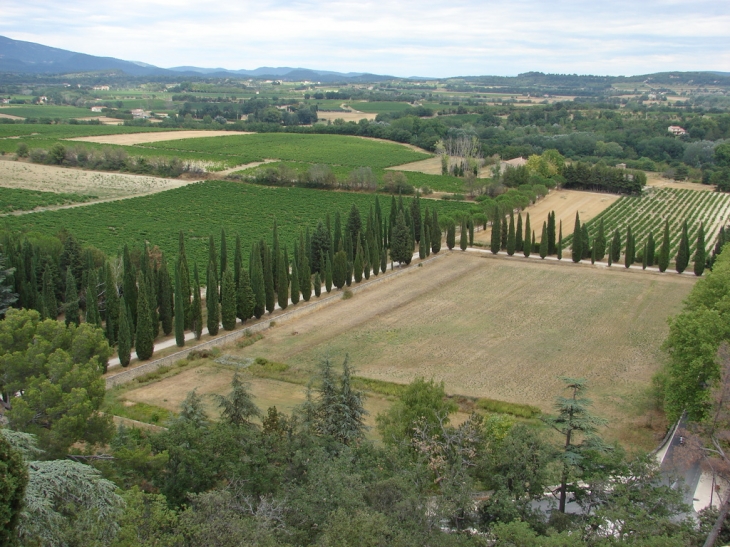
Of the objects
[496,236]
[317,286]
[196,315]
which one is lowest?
[317,286]

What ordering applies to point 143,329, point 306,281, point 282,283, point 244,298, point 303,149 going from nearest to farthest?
point 143,329
point 244,298
point 282,283
point 306,281
point 303,149

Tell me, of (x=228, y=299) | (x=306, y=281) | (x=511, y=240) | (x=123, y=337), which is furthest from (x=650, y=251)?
(x=123, y=337)

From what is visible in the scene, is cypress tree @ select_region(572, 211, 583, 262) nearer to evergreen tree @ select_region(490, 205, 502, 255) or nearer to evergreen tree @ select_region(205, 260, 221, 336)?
evergreen tree @ select_region(490, 205, 502, 255)

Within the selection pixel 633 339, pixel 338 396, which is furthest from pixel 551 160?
pixel 338 396

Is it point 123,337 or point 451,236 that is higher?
point 451,236

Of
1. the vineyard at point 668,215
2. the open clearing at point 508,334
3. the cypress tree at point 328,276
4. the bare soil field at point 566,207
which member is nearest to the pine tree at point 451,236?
the bare soil field at point 566,207

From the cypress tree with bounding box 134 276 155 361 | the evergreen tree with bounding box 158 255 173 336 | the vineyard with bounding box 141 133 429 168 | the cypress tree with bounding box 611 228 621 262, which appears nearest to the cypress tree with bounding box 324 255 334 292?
the evergreen tree with bounding box 158 255 173 336

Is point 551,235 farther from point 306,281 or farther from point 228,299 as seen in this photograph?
point 228,299
